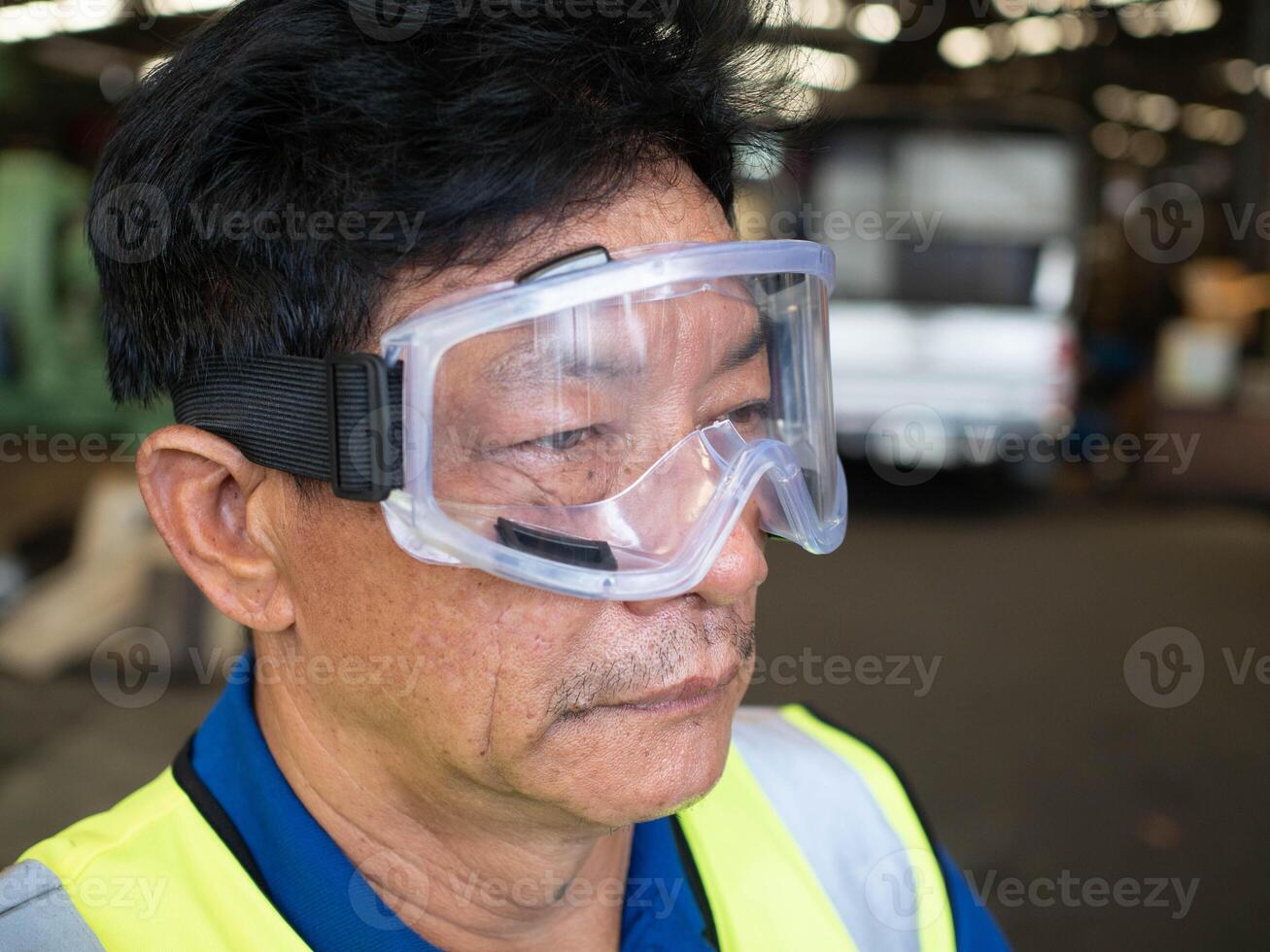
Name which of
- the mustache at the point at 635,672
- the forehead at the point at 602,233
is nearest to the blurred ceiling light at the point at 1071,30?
the forehead at the point at 602,233

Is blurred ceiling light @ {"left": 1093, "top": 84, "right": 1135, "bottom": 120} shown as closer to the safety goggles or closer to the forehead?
the forehead

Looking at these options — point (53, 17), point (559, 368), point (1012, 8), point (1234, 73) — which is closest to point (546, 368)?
point (559, 368)

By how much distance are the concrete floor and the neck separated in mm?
2160

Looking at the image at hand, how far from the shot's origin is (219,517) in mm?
1143

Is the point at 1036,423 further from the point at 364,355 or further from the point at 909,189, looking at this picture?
the point at 364,355

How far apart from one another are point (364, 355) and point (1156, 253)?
680 inches

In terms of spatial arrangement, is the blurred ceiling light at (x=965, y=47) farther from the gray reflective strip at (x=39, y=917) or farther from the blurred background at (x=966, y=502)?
the gray reflective strip at (x=39, y=917)

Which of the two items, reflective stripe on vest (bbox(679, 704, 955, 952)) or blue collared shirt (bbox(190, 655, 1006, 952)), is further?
reflective stripe on vest (bbox(679, 704, 955, 952))

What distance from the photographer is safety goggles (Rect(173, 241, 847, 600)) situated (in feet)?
3.20

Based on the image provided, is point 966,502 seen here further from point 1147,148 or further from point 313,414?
point 1147,148

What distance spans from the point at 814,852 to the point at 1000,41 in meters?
13.7

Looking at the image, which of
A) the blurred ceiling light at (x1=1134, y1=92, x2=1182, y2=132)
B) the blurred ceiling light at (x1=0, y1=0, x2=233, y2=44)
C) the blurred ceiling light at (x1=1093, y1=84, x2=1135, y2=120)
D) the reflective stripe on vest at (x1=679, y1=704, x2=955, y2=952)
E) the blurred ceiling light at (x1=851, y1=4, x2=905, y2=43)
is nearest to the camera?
the reflective stripe on vest at (x1=679, y1=704, x2=955, y2=952)

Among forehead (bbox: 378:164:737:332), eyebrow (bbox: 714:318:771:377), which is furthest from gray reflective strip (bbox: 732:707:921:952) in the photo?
forehead (bbox: 378:164:737:332)

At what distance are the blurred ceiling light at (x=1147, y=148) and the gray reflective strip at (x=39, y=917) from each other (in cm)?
2037
